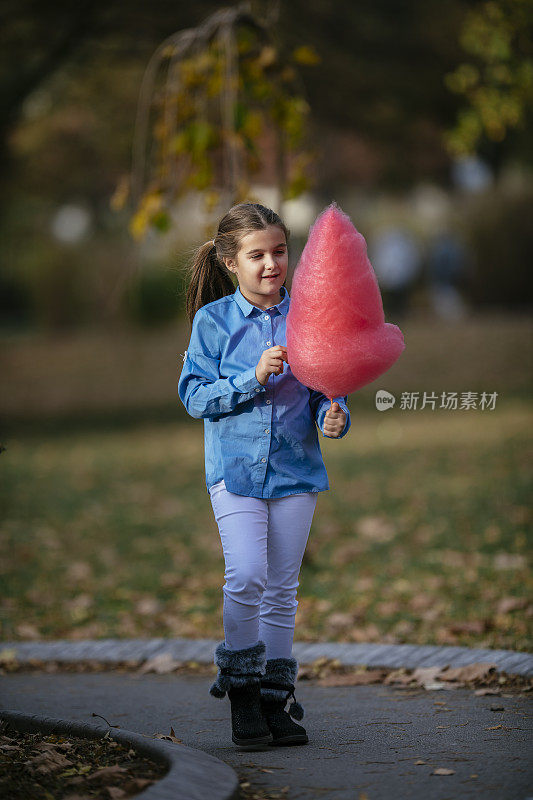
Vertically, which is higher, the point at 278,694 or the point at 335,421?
the point at 335,421

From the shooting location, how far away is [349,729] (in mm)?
3848

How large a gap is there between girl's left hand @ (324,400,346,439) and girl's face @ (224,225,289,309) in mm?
455

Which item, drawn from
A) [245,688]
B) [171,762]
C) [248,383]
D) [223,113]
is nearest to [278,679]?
[245,688]

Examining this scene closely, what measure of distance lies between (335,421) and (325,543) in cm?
474

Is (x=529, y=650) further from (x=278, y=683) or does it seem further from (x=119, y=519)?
(x=119, y=519)

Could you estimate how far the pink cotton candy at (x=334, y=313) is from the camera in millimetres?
3484

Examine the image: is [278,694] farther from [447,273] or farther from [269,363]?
[447,273]

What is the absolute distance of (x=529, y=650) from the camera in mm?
5008

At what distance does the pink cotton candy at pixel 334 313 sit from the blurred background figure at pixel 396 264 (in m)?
21.1

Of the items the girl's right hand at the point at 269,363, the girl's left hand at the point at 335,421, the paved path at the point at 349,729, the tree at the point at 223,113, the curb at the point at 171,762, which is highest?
the tree at the point at 223,113

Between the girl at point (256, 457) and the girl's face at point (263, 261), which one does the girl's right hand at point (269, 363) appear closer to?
the girl at point (256, 457)

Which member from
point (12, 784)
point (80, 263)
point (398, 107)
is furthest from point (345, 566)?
point (80, 263)

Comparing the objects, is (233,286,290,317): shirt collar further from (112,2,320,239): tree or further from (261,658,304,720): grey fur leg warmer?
(112,2,320,239): tree

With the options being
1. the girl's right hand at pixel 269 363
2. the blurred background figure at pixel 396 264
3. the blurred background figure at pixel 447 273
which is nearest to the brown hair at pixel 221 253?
the girl's right hand at pixel 269 363
